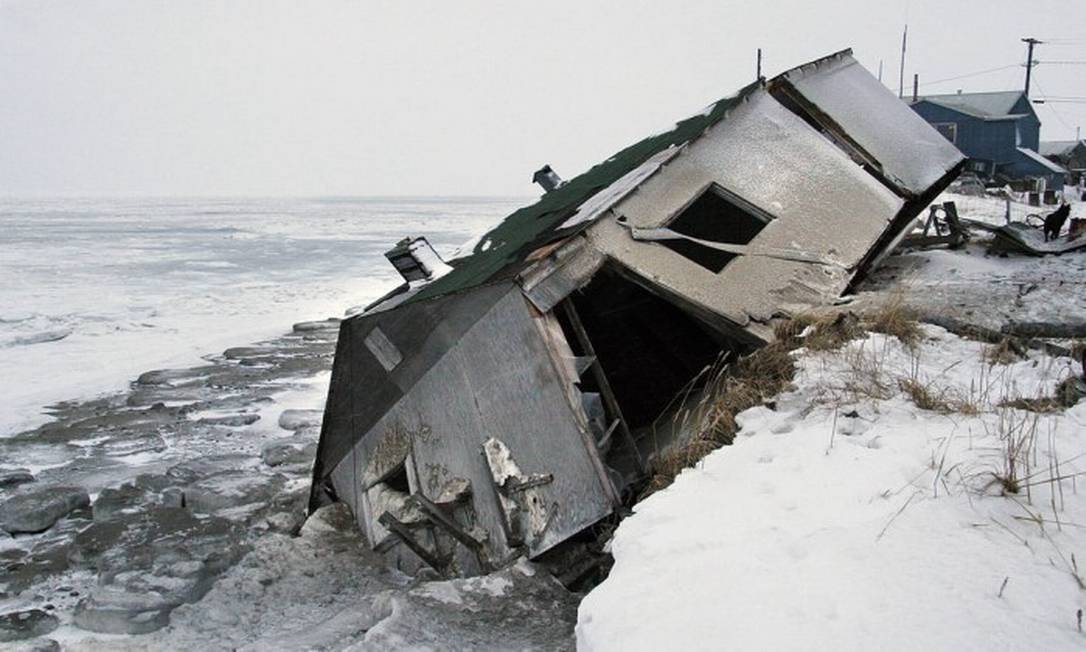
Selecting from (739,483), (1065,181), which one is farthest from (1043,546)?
(1065,181)

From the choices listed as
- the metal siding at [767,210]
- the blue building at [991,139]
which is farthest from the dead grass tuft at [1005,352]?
the blue building at [991,139]

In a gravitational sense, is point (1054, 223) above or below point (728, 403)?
above

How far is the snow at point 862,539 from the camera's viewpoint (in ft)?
7.97

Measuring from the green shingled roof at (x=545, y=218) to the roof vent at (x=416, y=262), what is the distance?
24 cm

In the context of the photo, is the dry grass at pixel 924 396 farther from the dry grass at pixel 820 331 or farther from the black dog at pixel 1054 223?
the black dog at pixel 1054 223

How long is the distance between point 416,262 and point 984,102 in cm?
4192

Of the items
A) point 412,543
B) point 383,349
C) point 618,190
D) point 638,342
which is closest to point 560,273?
point 618,190

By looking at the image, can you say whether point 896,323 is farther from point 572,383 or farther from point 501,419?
point 501,419

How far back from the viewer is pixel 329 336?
1462cm

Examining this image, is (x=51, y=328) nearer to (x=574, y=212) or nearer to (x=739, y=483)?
(x=574, y=212)

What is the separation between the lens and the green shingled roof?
5.27 meters

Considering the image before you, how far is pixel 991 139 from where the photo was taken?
119 feet

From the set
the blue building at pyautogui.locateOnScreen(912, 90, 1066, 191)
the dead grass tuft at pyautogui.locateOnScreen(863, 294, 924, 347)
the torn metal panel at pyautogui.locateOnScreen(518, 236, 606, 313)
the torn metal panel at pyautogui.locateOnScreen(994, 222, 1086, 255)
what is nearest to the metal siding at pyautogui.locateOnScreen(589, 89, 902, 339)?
the torn metal panel at pyautogui.locateOnScreen(518, 236, 606, 313)

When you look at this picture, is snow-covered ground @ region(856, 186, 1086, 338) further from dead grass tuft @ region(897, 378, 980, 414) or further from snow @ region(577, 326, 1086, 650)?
dead grass tuft @ region(897, 378, 980, 414)
